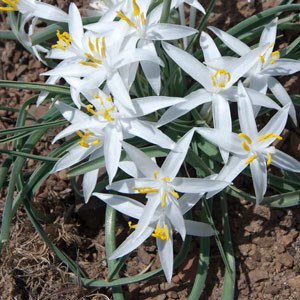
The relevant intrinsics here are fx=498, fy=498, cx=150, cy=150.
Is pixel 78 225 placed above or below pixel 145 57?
below

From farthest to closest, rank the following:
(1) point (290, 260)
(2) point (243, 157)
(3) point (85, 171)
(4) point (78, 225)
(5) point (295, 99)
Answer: (4) point (78, 225)
(1) point (290, 260)
(5) point (295, 99)
(3) point (85, 171)
(2) point (243, 157)

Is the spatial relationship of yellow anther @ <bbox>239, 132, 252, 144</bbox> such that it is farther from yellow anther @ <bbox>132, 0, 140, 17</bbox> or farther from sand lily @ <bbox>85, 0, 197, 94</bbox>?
yellow anther @ <bbox>132, 0, 140, 17</bbox>

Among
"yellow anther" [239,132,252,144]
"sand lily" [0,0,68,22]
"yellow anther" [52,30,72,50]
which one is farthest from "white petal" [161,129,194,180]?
"sand lily" [0,0,68,22]

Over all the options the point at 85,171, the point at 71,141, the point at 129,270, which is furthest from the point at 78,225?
the point at 85,171

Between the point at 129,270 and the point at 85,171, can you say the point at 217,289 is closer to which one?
the point at 129,270

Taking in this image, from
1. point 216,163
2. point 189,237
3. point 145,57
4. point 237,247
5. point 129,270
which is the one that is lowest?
point 129,270

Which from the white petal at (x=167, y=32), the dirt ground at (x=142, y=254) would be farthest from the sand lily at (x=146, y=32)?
the dirt ground at (x=142, y=254)

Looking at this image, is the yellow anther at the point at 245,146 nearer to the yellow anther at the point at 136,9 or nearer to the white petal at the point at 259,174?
the white petal at the point at 259,174
